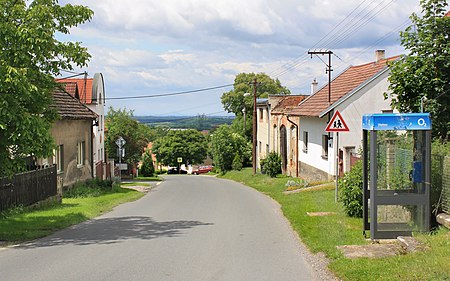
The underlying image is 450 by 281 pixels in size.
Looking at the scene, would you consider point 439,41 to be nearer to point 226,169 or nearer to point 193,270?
point 193,270

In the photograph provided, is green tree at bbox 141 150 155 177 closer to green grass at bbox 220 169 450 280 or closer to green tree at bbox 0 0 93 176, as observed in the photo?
green grass at bbox 220 169 450 280

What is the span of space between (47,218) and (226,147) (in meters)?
43.4

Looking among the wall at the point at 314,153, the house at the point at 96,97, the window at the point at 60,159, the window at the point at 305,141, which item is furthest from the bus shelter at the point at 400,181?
the house at the point at 96,97

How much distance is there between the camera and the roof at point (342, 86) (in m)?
29.1

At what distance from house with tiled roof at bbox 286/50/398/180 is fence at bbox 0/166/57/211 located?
11.5 m

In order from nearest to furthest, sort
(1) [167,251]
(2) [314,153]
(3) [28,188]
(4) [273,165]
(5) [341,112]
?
(1) [167,251], (3) [28,188], (5) [341,112], (2) [314,153], (4) [273,165]

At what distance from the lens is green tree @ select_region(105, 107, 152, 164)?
57281 millimetres

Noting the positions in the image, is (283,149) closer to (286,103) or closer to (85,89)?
(286,103)

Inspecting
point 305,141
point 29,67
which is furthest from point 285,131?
point 29,67

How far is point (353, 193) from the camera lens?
13.9 metres

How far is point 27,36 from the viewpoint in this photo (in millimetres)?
11859

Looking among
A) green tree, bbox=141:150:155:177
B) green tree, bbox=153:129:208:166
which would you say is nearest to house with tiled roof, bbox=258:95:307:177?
green tree, bbox=141:150:155:177

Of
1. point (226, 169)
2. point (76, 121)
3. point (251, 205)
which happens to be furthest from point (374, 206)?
point (226, 169)

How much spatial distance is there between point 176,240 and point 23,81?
463 centimetres
